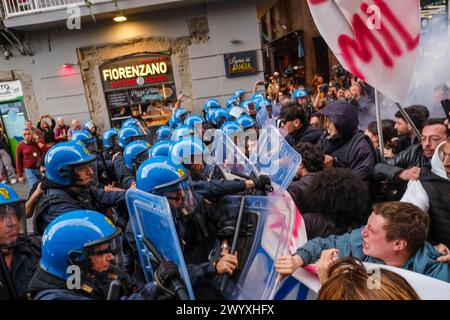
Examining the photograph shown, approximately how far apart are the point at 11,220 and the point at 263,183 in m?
1.52

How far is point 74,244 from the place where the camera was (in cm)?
139

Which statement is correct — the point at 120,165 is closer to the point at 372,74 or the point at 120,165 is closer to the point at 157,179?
the point at 157,179

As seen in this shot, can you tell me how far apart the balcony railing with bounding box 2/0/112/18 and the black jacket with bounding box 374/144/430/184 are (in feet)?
28.7

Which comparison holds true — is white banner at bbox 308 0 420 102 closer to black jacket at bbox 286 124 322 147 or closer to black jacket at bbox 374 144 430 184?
black jacket at bbox 374 144 430 184

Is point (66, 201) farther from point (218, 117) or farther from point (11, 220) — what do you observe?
point (218, 117)

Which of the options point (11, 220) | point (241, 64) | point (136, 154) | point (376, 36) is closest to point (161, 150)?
point (136, 154)

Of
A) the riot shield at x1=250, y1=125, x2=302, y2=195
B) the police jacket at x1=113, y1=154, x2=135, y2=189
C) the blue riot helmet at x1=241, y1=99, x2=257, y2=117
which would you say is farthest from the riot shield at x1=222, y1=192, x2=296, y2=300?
the blue riot helmet at x1=241, y1=99, x2=257, y2=117

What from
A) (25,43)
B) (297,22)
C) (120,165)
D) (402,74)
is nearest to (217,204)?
(402,74)

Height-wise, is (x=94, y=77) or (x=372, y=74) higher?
(x=94, y=77)

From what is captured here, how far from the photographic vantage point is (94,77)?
999 centimetres

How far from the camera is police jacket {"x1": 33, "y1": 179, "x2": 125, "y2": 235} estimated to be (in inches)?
94.4

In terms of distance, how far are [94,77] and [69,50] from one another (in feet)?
3.23

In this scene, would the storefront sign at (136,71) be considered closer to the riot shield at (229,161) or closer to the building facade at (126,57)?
the building facade at (126,57)

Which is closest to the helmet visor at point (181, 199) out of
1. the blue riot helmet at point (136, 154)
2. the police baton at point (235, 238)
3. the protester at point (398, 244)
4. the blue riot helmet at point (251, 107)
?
the police baton at point (235, 238)
